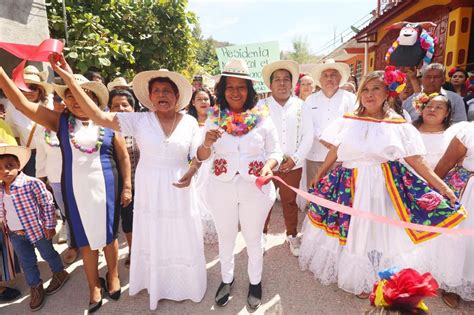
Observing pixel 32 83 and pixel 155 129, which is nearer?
pixel 155 129

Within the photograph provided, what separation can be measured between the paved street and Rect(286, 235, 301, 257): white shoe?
0.19 metres

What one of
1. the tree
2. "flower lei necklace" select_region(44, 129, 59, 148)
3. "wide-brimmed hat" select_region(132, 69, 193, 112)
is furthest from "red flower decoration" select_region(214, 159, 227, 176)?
the tree

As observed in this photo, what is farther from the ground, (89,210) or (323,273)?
(89,210)

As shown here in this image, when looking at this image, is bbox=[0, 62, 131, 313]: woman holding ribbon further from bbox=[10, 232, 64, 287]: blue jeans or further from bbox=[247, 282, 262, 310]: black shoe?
bbox=[247, 282, 262, 310]: black shoe

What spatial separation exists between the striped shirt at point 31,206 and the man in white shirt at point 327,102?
10.3 feet

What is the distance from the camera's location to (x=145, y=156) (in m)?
2.66

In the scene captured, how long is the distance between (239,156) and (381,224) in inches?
56.7

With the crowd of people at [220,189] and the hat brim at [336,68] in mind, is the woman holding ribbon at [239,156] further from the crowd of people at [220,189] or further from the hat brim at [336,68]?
the hat brim at [336,68]

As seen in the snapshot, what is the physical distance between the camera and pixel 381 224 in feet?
9.05

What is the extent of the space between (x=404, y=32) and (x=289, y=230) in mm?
3551

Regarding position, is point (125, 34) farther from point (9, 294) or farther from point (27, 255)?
point (9, 294)

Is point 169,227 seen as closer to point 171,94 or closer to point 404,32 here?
point 171,94

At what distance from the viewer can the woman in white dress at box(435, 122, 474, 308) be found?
2.63 m

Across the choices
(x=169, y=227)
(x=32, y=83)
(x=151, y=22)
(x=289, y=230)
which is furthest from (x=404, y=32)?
(x=151, y=22)
